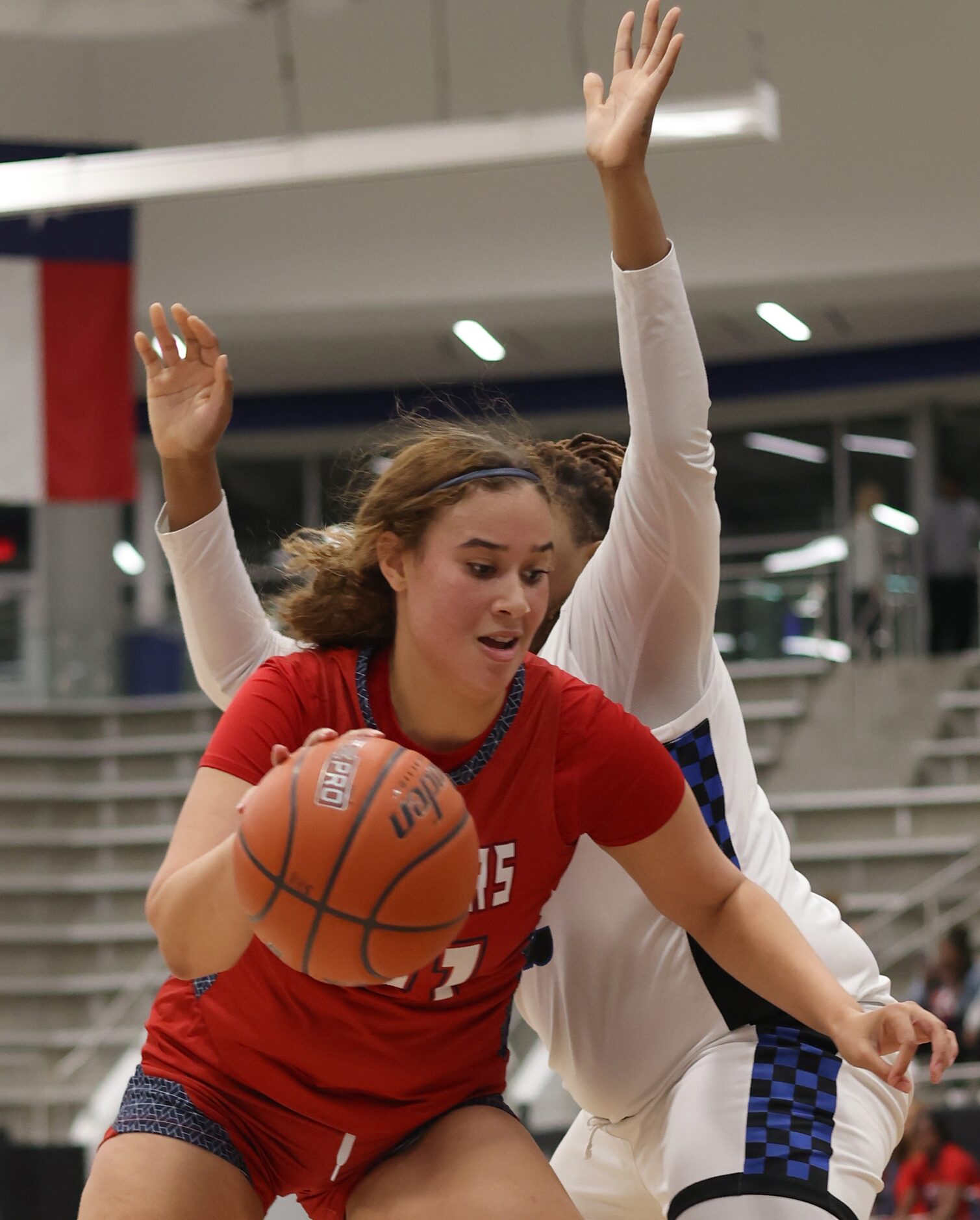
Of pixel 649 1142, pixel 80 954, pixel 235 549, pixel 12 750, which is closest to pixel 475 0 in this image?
pixel 12 750

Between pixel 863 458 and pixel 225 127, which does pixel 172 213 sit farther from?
pixel 863 458

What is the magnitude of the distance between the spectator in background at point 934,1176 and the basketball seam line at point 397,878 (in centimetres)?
539

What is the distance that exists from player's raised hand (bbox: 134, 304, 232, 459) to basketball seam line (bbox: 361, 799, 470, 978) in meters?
0.99

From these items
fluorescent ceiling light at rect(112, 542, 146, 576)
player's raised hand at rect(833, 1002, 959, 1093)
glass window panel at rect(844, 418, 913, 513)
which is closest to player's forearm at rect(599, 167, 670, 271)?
player's raised hand at rect(833, 1002, 959, 1093)

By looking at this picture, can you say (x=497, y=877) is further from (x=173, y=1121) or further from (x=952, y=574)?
(x=952, y=574)

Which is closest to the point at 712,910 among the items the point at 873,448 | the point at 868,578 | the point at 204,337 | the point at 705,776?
the point at 705,776

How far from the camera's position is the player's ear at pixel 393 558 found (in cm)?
239

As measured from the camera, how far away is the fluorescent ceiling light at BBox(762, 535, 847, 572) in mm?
13289

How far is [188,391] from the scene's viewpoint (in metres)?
2.79

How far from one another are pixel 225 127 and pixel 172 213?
0.83 m

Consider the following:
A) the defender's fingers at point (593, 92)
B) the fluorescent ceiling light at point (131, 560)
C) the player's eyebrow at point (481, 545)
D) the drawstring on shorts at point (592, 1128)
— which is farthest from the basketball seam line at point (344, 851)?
the fluorescent ceiling light at point (131, 560)

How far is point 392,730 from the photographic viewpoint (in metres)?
2.36

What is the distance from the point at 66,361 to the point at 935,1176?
21.6 ft

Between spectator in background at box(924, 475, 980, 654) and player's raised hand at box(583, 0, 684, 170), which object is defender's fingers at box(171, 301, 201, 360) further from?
spectator in background at box(924, 475, 980, 654)
